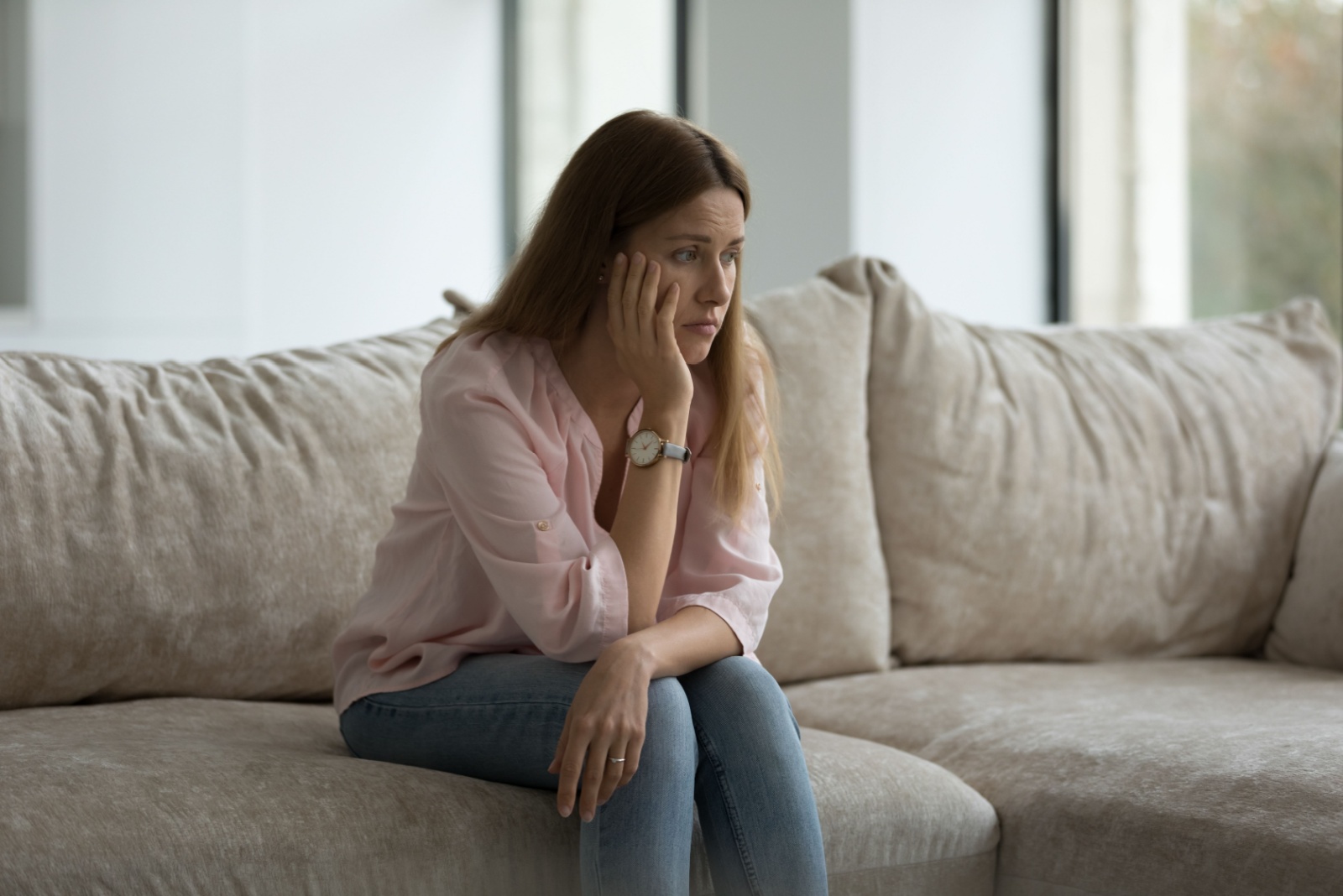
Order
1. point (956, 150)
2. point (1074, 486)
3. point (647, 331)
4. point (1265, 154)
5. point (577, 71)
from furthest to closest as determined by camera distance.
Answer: point (577, 71) → point (956, 150) → point (1265, 154) → point (1074, 486) → point (647, 331)

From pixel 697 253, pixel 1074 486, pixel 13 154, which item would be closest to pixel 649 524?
pixel 697 253

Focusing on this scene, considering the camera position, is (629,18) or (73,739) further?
(629,18)

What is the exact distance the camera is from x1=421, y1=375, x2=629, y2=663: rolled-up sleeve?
1.35m

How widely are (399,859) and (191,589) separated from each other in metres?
0.56

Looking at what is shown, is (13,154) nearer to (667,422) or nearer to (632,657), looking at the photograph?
(667,422)

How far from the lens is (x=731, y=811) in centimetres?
129

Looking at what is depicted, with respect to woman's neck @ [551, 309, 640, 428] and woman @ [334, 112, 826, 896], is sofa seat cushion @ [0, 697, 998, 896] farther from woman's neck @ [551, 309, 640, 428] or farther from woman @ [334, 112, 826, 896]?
woman's neck @ [551, 309, 640, 428]

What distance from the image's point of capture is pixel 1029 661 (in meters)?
2.09

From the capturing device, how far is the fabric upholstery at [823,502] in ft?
6.39

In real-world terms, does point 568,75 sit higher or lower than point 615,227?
higher

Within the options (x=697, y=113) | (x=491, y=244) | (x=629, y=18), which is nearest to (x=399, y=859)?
(x=697, y=113)

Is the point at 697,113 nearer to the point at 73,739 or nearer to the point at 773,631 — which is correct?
the point at 773,631

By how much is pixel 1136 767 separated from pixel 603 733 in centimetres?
62

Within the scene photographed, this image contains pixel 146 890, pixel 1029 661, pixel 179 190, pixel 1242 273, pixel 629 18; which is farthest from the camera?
pixel 629 18
